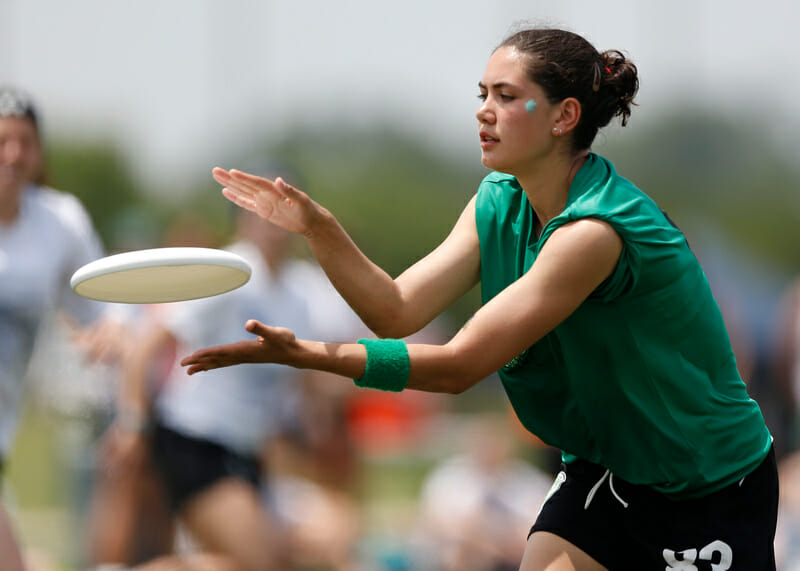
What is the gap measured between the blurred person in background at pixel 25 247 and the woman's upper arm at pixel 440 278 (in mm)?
2164

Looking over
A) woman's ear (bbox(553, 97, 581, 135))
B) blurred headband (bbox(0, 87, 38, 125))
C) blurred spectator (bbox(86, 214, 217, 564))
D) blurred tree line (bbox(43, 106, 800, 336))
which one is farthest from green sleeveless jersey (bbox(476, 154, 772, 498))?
blurred tree line (bbox(43, 106, 800, 336))

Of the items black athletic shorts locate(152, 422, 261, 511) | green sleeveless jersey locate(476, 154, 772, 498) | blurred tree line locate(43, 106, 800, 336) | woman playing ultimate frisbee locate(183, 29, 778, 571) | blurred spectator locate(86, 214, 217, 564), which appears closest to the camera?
woman playing ultimate frisbee locate(183, 29, 778, 571)

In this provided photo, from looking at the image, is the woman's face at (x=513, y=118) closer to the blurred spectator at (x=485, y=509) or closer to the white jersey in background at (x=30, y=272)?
the white jersey in background at (x=30, y=272)

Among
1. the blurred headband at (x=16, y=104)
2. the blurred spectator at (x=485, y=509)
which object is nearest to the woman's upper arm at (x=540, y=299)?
the blurred headband at (x=16, y=104)

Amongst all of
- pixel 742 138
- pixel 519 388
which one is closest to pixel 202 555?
pixel 519 388

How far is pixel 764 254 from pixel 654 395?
113 ft

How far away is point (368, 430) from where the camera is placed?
19.8m

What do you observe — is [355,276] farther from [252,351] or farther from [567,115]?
[567,115]

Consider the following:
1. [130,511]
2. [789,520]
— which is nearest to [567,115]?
[789,520]

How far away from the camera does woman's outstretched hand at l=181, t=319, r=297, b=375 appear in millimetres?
2814

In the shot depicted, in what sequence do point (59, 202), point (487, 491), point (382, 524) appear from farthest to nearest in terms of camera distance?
point (382, 524), point (487, 491), point (59, 202)

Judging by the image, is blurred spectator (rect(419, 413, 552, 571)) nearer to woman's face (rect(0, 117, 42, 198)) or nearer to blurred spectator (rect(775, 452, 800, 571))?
→ blurred spectator (rect(775, 452, 800, 571))

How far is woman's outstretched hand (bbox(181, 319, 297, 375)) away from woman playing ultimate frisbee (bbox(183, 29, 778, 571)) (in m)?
0.24

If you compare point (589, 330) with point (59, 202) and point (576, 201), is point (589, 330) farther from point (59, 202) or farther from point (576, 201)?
point (59, 202)
